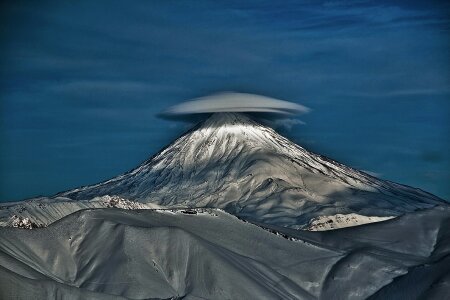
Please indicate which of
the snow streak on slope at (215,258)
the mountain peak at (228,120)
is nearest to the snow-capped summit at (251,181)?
the mountain peak at (228,120)

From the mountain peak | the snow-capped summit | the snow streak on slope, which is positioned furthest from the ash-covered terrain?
the mountain peak

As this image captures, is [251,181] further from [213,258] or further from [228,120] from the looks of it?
[213,258]

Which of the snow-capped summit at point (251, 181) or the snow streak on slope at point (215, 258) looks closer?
the snow streak on slope at point (215, 258)

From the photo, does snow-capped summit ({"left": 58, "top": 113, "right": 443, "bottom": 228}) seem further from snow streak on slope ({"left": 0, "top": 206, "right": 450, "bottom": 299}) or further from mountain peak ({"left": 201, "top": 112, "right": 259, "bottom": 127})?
snow streak on slope ({"left": 0, "top": 206, "right": 450, "bottom": 299})

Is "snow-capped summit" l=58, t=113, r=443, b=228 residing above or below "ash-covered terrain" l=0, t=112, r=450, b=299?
below

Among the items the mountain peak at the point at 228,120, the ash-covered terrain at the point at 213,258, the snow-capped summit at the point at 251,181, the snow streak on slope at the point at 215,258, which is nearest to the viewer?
the ash-covered terrain at the point at 213,258

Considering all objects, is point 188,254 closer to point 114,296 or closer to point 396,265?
point 114,296

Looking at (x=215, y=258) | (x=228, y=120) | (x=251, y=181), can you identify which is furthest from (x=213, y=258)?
(x=228, y=120)

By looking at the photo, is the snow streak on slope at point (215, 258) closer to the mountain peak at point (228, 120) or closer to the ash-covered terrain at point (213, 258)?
the ash-covered terrain at point (213, 258)

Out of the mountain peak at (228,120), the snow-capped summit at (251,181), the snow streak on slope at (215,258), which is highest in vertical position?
the snow streak on slope at (215,258)

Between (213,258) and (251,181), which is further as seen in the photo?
(251,181)
